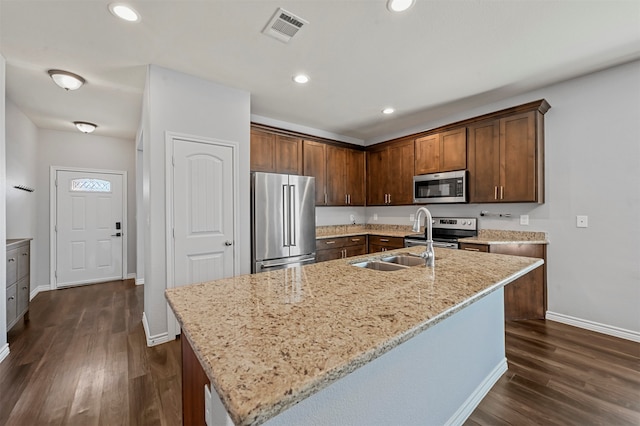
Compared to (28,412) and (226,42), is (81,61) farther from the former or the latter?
(28,412)

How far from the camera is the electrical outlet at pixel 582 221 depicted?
2.95 metres

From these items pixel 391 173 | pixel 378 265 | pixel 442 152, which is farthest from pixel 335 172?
pixel 378 265

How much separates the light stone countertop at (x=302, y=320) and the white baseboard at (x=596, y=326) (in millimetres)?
2150

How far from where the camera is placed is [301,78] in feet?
9.57

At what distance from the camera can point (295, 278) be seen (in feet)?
4.83

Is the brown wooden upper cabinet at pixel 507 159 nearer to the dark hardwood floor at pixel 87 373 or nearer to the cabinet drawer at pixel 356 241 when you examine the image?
the cabinet drawer at pixel 356 241

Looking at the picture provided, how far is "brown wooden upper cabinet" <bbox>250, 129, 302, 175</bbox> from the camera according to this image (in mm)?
3727

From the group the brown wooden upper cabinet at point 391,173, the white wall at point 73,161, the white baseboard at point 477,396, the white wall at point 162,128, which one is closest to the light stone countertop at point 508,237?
the brown wooden upper cabinet at point 391,173

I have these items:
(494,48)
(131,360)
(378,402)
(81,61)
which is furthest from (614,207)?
(81,61)

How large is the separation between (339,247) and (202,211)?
7.09 feet

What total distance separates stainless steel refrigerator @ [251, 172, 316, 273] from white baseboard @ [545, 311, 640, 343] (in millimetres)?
2854

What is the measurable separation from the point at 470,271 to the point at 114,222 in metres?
5.76

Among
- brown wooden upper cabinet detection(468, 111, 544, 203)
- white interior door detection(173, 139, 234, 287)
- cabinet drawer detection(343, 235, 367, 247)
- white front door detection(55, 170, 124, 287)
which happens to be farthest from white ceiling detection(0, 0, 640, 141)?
cabinet drawer detection(343, 235, 367, 247)

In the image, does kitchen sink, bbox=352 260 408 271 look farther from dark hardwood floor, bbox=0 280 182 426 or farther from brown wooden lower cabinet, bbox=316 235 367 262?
brown wooden lower cabinet, bbox=316 235 367 262
